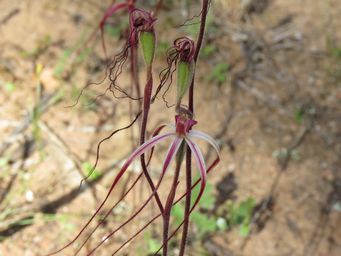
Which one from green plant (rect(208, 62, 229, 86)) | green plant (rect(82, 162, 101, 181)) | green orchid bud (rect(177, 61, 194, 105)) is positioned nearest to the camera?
green orchid bud (rect(177, 61, 194, 105))

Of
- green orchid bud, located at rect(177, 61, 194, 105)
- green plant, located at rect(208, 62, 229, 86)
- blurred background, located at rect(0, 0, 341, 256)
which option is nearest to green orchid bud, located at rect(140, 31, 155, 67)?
green orchid bud, located at rect(177, 61, 194, 105)

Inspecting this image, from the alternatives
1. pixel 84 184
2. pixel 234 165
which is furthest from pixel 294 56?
pixel 84 184

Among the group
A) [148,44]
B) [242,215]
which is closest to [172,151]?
[148,44]

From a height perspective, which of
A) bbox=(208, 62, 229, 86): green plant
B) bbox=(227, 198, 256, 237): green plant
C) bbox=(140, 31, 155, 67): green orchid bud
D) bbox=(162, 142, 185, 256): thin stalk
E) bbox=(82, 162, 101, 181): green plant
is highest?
bbox=(208, 62, 229, 86): green plant

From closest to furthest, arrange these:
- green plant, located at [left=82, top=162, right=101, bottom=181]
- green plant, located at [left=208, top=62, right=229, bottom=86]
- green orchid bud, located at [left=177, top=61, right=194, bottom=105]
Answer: green orchid bud, located at [left=177, top=61, right=194, bottom=105] → green plant, located at [left=82, top=162, right=101, bottom=181] → green plant, located at [left=208, top=62, right=229, bottom=86]

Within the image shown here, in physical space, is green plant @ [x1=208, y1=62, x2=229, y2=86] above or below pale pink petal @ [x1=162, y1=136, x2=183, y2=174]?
above

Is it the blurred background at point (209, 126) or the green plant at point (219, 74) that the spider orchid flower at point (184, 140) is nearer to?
the blurred background at point (209, 126)

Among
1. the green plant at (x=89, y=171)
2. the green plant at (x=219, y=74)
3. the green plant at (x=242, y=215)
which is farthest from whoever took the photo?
the green plant at (x=219, y=74)

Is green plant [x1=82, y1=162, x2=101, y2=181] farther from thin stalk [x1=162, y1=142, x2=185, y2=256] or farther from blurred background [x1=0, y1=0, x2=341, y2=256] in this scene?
thin stalk [x1=162, y1=142, x2=185, y2=256]

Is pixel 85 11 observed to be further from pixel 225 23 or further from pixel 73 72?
pixel 225 23

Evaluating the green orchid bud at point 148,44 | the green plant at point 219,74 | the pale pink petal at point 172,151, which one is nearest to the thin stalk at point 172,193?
the pale pink petal at point 172,151
